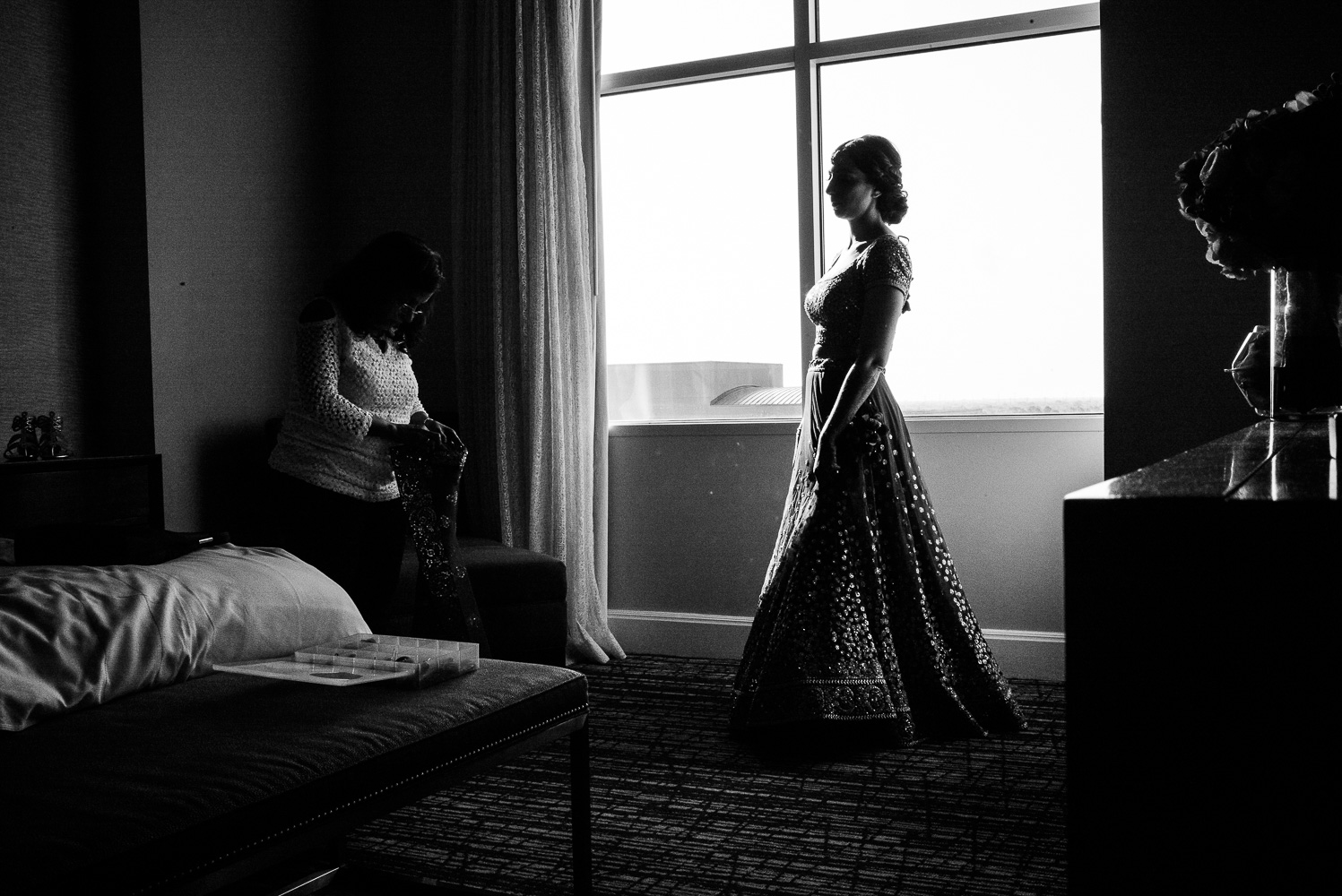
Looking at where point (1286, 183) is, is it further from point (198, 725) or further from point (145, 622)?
point (145, 622)

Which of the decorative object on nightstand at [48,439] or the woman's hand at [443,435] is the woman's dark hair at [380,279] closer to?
the woman's hand at [443,435]

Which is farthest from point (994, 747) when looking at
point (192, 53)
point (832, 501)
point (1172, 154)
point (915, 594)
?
point (192, 53)

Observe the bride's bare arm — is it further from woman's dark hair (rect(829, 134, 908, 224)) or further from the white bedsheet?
the white bedsheet

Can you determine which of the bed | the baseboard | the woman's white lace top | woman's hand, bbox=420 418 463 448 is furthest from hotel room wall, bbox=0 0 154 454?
the baseboard

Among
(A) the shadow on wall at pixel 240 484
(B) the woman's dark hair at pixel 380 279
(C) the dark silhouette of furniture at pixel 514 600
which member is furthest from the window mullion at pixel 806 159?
(A) the shadow on wall at pixel 240 484

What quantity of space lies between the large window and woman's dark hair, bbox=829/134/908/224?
0.60 meters

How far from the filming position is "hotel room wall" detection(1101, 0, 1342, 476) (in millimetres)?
2391

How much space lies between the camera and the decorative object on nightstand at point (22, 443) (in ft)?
11.0

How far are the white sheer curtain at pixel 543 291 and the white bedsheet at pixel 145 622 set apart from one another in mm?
2172

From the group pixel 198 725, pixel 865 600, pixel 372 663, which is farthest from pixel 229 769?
pixel 865 600

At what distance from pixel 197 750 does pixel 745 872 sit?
1142 mm

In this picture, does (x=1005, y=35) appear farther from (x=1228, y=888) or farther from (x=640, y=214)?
(x=1228, y=888)

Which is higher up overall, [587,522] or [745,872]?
[587,522]

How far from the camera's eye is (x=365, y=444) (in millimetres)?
3062
